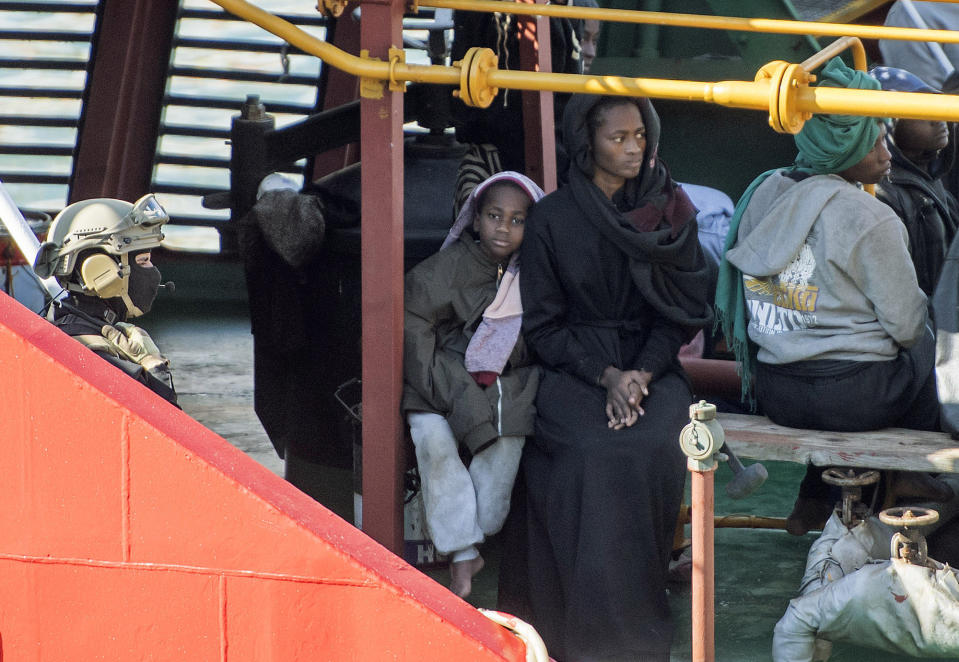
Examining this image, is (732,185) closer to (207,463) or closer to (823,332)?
(823,332)

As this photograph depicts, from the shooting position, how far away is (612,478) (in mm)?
3914

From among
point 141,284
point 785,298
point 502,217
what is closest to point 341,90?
point 502,217

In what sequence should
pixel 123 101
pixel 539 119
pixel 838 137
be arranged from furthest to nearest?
pixel 123 101 → pixel 539 119 → pixel 838 137

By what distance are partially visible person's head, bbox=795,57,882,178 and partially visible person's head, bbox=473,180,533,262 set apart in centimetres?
89

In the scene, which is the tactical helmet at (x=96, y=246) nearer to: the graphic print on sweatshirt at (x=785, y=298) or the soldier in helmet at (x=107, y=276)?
the soldier in helmet at (x=107, y=276)

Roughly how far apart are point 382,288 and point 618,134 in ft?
2.83

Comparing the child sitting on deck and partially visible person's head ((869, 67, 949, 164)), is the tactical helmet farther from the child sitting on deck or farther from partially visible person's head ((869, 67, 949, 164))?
partially visible person's head ((869, 67, 949, 164))

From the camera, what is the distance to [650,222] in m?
4.21

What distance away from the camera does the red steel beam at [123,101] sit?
8750 mm

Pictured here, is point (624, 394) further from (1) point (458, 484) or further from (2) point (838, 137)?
(2) point (838, 137)

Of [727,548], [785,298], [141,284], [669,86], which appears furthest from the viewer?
[727,548]

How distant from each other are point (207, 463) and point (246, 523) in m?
0.15

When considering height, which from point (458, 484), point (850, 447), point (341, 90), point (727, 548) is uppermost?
point (341, 90)

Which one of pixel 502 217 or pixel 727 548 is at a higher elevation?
pixel 502 217
